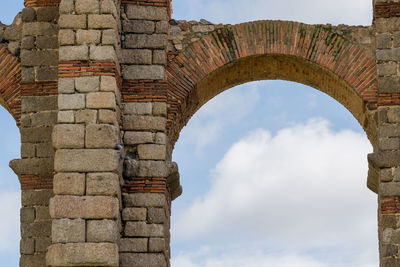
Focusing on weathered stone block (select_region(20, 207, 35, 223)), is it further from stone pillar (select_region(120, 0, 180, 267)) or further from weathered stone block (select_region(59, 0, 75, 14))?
weathered stone block (select_region(59, 0, 75, 14))

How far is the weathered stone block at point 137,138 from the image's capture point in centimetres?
1010

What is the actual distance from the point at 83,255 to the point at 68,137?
143 cm

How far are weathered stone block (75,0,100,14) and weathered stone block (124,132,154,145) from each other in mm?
1645

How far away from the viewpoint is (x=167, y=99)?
10.4 metres

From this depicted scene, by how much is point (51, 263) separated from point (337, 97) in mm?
4959

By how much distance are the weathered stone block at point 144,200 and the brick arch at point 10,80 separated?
2.12 meters

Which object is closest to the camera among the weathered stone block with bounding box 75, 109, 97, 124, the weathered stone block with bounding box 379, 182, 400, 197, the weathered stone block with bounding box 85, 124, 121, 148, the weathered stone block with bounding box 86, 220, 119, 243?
the weathered stone block with bounding box 86, 220, 119, 243

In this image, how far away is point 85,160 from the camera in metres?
9.20

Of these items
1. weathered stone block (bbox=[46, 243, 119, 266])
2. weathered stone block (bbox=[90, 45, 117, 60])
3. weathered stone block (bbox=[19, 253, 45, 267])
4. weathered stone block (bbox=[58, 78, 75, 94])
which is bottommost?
weathered stone block (bbox=[46, 243, 119, 266])

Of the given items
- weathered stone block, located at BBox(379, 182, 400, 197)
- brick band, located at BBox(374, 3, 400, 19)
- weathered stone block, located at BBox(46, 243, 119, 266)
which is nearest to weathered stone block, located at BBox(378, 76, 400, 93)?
brick band, located at BBox(374, 3, 400, 19)

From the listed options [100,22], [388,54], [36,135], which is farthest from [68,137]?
[388,54]

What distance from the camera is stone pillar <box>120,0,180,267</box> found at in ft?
31.8

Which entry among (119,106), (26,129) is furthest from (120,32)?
(26,129)

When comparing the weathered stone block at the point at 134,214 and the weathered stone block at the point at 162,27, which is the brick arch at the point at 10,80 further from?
the weathered stone block at the point at 134,214
